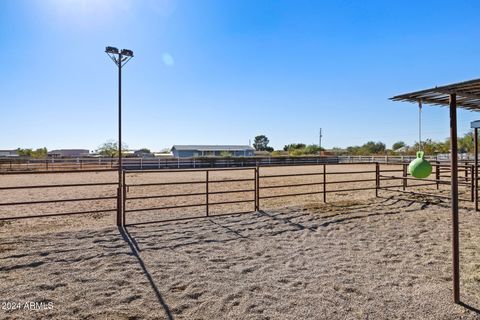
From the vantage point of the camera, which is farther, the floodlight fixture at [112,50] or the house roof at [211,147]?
the house roof at [211,147]

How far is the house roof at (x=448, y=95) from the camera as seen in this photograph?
2801 millimetres

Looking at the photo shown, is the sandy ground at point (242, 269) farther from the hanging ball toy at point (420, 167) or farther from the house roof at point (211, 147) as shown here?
the house roof at point (211, 147)

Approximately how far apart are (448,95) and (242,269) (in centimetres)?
319

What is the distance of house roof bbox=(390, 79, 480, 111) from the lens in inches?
110

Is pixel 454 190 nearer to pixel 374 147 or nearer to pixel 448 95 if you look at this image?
pixel 448 95

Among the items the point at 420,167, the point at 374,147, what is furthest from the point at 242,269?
the point at 374,147

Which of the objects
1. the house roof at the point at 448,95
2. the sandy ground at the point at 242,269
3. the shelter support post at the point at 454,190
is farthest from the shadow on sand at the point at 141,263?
the house roof at the point at 448,95

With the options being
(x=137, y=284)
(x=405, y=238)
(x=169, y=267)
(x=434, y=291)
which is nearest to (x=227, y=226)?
(x=169, y=267)

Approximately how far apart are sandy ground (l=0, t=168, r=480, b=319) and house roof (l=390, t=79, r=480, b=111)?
1.92m

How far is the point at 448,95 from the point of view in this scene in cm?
360

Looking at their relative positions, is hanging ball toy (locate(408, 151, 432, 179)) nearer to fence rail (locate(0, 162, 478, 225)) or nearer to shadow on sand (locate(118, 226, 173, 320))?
fence rail (locate(0, 162, 478, 225))

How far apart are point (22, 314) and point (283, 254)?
2806 millimetres

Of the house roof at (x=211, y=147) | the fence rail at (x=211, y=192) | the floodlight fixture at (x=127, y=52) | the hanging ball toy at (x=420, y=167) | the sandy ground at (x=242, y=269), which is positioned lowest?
the sandy ground at (x=242, y=269)

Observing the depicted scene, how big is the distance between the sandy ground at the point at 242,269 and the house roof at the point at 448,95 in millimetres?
1919
